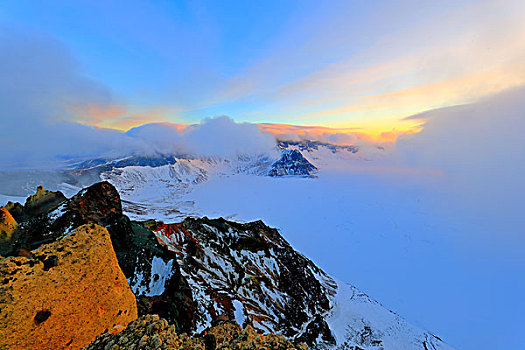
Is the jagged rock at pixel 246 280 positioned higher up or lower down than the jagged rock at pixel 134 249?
lower down

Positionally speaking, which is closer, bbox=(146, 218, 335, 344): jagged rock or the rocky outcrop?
the rocky outcrop

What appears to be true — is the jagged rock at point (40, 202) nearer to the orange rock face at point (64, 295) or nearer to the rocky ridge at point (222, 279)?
the rocky ridge at point (222, 279)

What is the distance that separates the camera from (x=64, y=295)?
29.0 ft

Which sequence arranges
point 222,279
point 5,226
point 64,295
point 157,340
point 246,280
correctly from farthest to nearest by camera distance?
point 246,280
point 222,279
point 5,226
point 64,295
point 157,340

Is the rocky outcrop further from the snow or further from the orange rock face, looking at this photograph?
the snow

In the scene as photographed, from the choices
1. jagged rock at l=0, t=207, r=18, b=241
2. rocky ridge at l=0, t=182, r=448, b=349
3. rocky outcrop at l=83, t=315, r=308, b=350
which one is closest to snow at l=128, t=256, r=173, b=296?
rocky ridge at l=0, t=182, r=448, b=349

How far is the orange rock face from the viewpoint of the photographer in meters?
7.41

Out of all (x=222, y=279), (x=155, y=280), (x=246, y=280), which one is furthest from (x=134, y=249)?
(x=246, y=280)

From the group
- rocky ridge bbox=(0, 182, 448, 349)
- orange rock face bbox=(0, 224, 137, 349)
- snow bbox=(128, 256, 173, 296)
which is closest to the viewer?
orange rock face bbox=(0, 224, 137, 349)

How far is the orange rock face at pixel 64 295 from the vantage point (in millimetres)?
7410

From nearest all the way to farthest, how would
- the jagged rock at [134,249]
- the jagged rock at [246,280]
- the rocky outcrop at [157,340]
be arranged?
the rocky outcrop at [157,340], the jagged rock at [134,249], the jagged rock at [246,280]

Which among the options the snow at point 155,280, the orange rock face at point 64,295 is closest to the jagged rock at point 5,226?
the snow at point 155,280

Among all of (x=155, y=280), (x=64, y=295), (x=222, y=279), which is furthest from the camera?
(x=222, y=279)

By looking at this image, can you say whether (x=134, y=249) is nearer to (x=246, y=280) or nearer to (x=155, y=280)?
Answer: (x=155, y=280)
